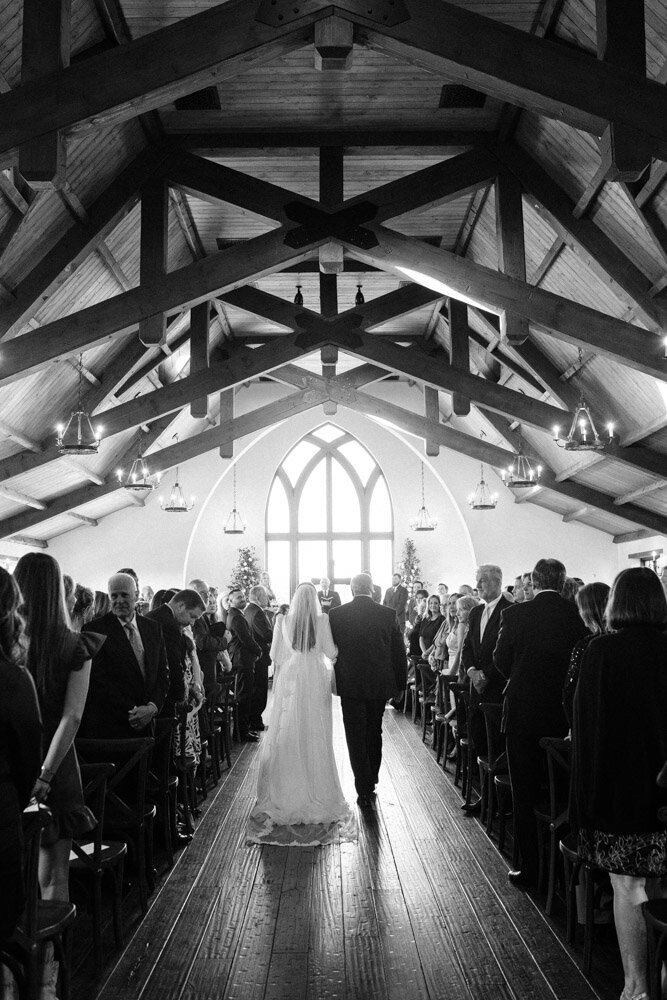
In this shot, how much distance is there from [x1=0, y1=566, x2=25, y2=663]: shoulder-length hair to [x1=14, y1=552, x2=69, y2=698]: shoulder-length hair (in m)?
0.73

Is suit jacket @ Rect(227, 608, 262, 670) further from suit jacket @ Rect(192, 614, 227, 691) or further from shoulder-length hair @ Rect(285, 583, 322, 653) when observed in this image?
shoulder-length hair @ Rect(285, 583, 322, 653)

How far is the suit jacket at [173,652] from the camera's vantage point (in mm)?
5031

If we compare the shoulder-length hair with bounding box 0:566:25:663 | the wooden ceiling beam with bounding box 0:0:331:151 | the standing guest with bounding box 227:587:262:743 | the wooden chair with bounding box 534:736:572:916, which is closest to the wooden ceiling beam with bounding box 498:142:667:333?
the wooden ceiling beam with bounding box 0:0:331:151

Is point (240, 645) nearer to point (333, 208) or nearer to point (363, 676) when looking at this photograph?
point (363, 676)

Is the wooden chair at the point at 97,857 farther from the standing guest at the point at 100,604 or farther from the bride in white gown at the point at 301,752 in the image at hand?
the bride in white gown at the point at 301,752

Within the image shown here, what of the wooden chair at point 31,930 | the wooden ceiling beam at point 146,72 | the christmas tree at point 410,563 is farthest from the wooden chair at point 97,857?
the christmas tree at point 410,563

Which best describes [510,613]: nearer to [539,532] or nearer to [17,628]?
[17,628]

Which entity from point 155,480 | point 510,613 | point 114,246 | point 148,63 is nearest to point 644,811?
point 510,613

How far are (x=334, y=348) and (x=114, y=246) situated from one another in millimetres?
3437

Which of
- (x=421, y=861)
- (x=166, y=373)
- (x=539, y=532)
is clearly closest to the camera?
(x=421, y=861)

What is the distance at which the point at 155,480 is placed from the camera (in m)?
12.6

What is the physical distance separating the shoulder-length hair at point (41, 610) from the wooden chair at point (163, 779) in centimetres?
160

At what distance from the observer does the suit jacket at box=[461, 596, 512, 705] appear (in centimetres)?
534

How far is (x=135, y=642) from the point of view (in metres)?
4.30
